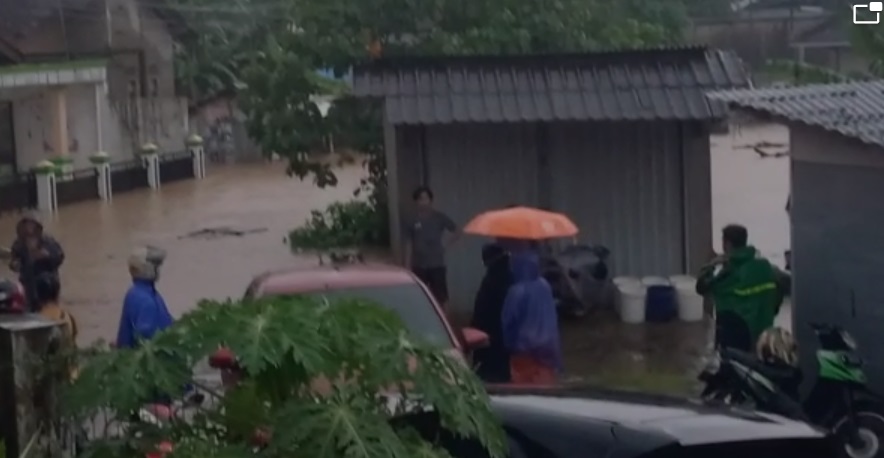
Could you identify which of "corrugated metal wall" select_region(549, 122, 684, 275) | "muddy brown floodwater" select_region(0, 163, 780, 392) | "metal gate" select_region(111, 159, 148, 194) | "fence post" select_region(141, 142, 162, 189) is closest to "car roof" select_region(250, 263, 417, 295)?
"muddy brown floodwater" select_region(0, 163, 780, 392)

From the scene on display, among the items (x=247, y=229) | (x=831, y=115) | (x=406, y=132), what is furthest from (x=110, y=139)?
(x=831, y=115)

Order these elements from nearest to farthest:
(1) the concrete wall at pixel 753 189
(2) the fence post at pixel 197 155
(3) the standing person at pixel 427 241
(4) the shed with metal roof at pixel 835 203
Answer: (4) the shed with metal roof at pixel 835 203
(3) the standing person at pixel 427 241
(1) the concrete wall at pixel 753 189
(2) the fence post at pixel 197 155

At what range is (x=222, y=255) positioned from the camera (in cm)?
2409

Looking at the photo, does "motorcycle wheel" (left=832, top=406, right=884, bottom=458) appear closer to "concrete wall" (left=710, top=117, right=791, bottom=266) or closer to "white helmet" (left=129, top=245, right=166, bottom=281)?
"white helmet" (left=129, top=245, right=166, bottom=281)

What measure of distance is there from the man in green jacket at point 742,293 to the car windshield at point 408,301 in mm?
2301

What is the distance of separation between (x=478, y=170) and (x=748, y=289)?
17.3ft

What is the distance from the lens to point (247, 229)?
27812 mm

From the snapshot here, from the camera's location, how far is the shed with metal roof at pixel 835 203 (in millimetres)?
10500

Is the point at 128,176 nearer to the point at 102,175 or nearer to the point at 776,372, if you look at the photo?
the point at 102,175

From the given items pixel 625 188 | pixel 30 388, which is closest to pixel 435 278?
pixel 625 188

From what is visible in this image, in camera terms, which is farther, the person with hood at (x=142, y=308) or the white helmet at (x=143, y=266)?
the white helmet at (x=143, y=266)

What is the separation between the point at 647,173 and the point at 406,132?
2359 mm

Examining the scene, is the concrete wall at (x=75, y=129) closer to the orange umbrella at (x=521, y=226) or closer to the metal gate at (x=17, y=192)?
the metal gate at (x=17, y=192)

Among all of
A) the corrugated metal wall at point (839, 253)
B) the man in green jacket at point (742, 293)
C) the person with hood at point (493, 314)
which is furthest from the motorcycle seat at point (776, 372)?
the person with hood at point (493, 314)
